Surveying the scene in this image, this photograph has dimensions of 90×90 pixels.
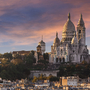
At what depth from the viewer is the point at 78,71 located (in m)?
120

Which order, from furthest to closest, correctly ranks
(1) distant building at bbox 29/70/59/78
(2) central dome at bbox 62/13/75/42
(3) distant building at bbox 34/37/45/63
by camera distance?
1. (2) central dome at bbox 62/13/75/42
2. (3) distant building at bbox 34/37/45/63
3. (1) distant building at bbox 29/70/59/78

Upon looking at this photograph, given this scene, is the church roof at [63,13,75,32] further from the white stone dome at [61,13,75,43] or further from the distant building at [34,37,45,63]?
the distant building at [34,37,45,63]

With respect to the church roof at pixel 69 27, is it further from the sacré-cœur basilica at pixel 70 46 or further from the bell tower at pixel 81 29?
the bell tower at pixel 81 29

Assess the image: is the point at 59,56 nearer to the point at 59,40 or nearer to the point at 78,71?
the point at 59,40

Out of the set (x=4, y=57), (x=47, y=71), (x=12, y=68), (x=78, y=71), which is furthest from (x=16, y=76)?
(x=4, y=57)

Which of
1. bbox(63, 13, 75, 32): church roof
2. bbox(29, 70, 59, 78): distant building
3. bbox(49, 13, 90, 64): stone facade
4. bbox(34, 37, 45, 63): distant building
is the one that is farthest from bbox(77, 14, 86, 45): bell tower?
bbox(29, 70, 59, 78): distant building

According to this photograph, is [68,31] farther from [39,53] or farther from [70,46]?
[39,53]

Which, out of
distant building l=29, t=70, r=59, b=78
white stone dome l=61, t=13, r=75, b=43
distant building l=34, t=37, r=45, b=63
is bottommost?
distant building l=29, t=70, r=59, b=78

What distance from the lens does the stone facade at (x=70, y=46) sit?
143 meters

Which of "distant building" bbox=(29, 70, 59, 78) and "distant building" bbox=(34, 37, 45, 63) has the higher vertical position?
"distant building" bbox=(34, 37, 45, 63)

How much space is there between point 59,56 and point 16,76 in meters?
36.9

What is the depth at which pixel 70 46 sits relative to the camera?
145 m

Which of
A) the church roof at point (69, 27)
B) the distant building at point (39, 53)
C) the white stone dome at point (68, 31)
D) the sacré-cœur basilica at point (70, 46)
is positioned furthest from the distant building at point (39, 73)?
the church roof at point (69, 27)

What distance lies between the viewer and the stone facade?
143 m
